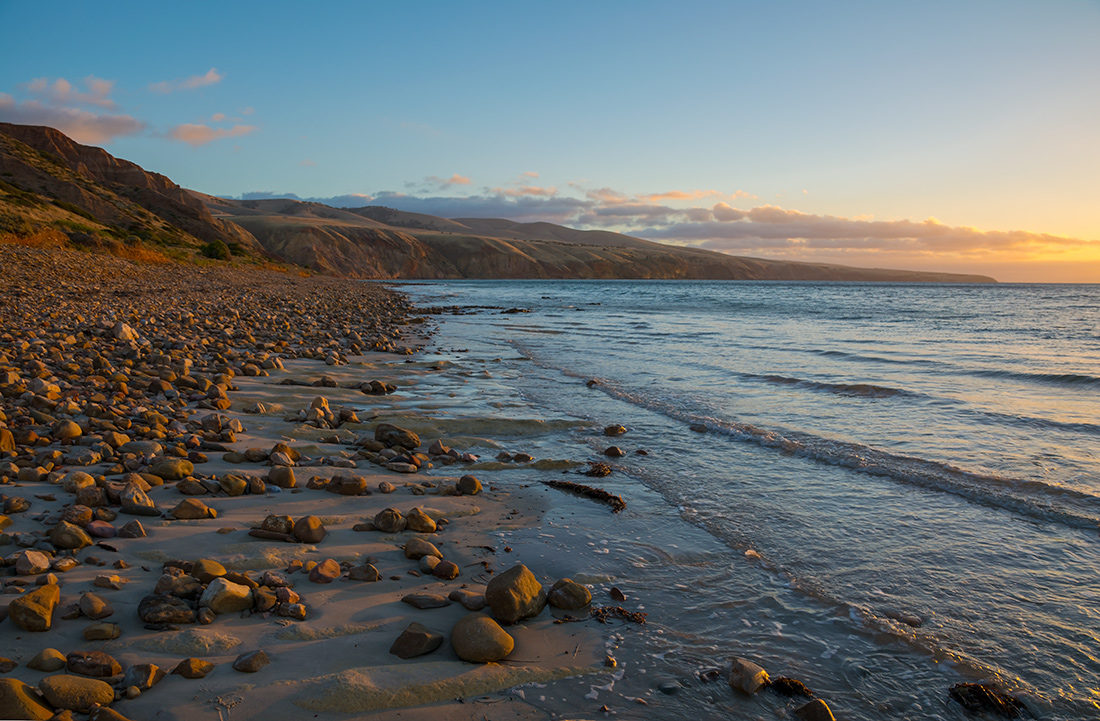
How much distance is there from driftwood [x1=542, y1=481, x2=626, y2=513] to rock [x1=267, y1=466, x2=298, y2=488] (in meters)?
2.06

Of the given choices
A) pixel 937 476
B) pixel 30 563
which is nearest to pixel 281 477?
pixel 30 563

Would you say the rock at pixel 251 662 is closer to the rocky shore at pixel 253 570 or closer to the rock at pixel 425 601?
the rocky shore at pixel 253 570

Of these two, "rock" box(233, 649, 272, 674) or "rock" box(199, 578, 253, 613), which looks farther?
"rock" box(199, 578, 253, 613)

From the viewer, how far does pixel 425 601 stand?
115 inches

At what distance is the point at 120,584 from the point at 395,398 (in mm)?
5362

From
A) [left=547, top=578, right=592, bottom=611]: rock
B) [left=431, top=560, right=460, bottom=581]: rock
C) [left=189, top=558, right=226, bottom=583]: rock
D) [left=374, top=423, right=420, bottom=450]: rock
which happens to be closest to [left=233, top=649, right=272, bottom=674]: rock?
[left=189, top=558, right=226, bottom=583]: rock

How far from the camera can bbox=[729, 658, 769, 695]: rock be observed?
2.49m

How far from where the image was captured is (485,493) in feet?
15.6

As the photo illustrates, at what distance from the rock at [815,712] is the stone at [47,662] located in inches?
109

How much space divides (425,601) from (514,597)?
1.49 ft

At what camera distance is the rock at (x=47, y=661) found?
2.07 m

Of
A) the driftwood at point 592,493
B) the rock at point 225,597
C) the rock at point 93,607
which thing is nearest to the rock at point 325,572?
the rock at point 225,597

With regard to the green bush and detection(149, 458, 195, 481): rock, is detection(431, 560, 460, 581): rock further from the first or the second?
the green bush

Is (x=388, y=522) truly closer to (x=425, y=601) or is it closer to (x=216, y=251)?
(x=425, y=601)
